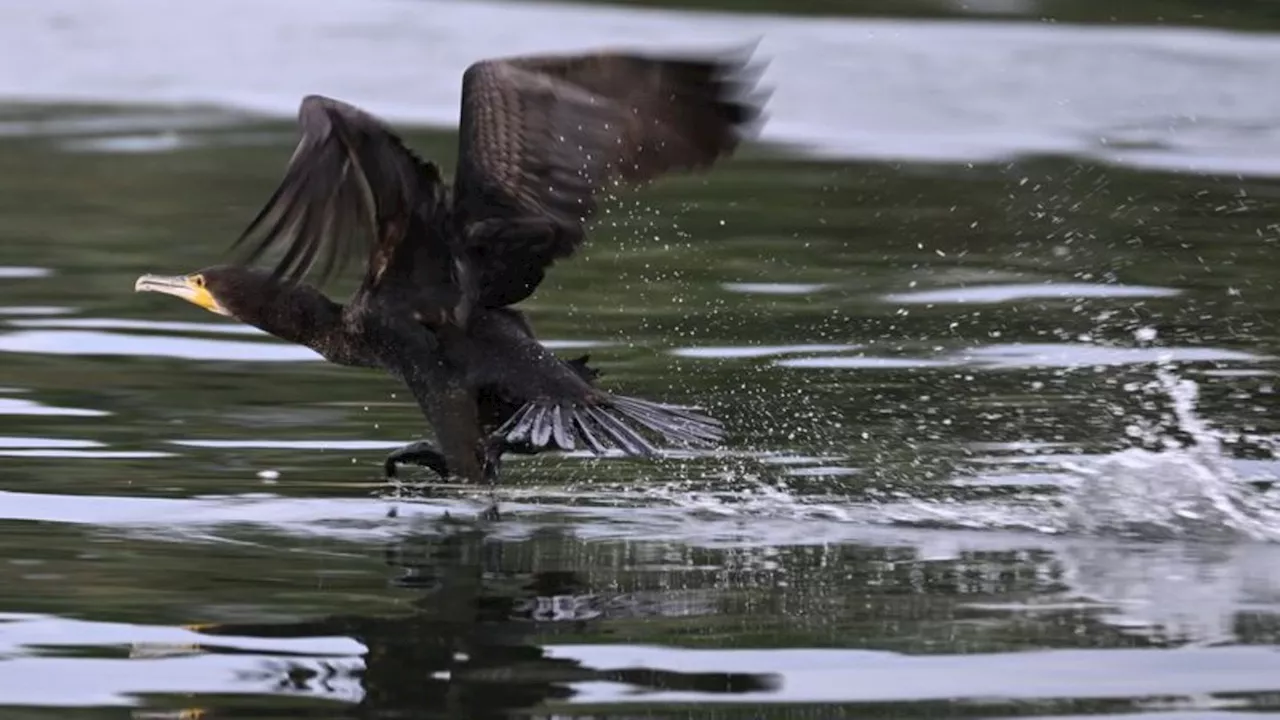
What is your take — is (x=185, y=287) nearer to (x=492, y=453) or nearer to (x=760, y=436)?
(x=492, y=453)

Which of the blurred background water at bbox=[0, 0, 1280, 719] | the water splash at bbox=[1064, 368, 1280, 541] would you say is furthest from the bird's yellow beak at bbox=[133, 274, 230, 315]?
the water splash at bbox=[1064, 368, 1280, 541]

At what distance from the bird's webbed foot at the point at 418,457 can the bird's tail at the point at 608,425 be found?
0.19 m

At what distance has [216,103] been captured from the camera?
15383mm

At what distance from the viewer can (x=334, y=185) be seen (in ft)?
21.9

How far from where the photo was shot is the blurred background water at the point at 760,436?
17.9 feet

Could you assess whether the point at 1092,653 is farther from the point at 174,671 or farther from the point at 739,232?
the point at 739,232

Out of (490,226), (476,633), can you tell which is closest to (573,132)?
(490,226)

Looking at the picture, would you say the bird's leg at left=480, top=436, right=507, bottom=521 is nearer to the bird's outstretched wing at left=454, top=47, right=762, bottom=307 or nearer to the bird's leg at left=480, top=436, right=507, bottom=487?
the bird's leg at left=480, top=436, right=507, bottom=487

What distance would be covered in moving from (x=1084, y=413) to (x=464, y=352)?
1929 mm

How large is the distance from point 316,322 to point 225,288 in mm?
402

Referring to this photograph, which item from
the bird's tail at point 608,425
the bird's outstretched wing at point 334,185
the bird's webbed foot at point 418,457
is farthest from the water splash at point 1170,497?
the bird's outstretched wing at point 334,185

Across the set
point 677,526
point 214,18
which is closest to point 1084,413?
point 677,526

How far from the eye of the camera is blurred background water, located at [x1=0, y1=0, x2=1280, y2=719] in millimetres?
5461

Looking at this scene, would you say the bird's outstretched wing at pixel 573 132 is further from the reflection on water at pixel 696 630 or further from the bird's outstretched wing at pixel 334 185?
the reflection on water at pixel 696 630
